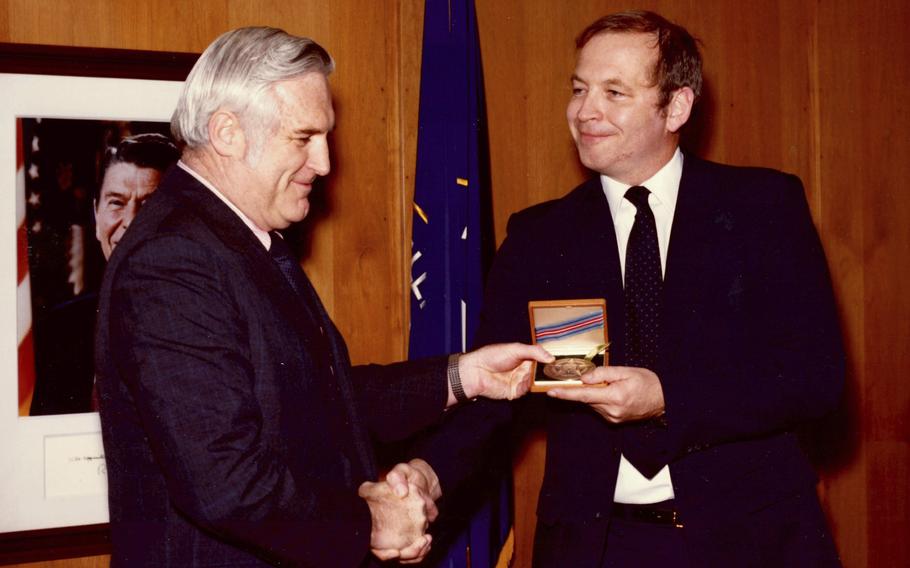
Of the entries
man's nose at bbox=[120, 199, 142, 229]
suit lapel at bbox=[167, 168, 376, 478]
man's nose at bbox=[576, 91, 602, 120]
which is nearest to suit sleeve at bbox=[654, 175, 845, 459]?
man's nose at bbox=[576, 91, 602, 120]

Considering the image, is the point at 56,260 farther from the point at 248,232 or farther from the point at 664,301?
the point at 664,301

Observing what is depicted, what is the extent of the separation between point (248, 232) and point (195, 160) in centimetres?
24

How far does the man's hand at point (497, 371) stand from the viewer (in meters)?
2.35

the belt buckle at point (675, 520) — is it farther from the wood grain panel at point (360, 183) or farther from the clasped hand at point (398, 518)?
the wood grain panel at point (360, 183)

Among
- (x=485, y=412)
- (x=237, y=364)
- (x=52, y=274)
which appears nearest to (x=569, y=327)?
(x=485, y=412)

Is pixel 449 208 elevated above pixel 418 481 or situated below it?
above

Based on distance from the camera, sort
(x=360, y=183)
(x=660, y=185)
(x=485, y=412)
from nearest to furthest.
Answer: (x=660, y=185) → (x=485, y=412) → (x=360, y=183)

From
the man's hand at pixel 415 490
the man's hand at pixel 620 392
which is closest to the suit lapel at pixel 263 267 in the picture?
the man's hand at pixel 415 490

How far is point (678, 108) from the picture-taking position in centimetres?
241

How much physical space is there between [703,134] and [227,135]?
98.1 inches

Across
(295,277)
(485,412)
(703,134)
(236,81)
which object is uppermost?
(703,134)

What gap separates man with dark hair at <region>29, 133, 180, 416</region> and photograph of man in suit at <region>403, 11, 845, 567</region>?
1.23m

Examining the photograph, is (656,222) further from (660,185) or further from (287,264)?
(287,264)

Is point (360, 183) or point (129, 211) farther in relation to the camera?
point (360, 183)
